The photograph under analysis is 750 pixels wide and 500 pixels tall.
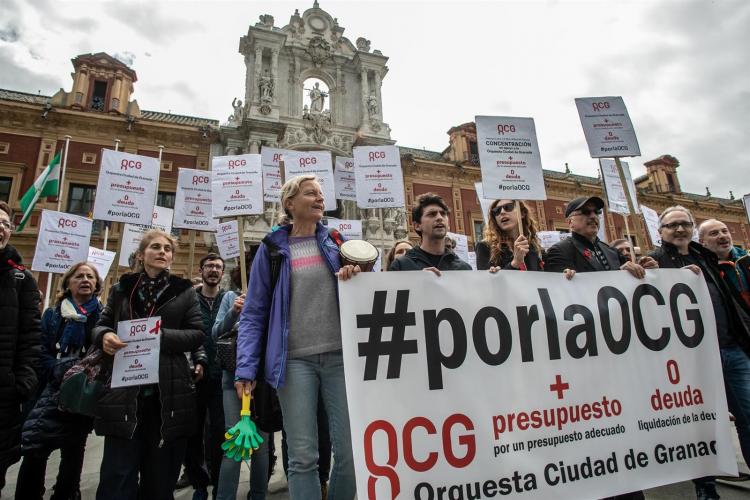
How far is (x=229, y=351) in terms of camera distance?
278 cm

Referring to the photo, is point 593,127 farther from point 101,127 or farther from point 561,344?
point 101,127

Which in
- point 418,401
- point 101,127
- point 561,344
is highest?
point 101,127

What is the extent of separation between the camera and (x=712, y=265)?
3209mm

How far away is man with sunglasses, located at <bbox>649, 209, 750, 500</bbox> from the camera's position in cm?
284

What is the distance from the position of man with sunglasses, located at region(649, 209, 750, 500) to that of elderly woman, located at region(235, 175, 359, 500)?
2.52 m

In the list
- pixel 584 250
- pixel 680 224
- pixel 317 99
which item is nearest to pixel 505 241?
pixel 584 250

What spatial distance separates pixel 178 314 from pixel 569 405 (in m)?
2.49

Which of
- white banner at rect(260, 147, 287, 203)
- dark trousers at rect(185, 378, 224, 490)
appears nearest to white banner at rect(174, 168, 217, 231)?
white banner at rect(260, 147, 287, 203)

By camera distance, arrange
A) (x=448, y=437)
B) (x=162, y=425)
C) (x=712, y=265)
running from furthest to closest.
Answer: (x=712, y=265) → (x=162, y=425) → (x=448, y=437)

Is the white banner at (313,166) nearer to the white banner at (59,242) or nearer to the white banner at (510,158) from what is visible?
the white banner at (59,242)

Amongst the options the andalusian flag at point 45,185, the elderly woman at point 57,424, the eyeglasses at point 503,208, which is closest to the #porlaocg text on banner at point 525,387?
the eyeglasses at point 503,208

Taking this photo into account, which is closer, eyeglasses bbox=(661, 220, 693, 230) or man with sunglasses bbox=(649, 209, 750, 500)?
man with sunglasses bbox=(649, 209, 750, 500)

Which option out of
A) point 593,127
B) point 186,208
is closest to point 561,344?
point 593,127

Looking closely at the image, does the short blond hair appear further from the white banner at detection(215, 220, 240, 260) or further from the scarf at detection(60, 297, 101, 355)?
the white banner at detection(215, 220, 240, 260)
